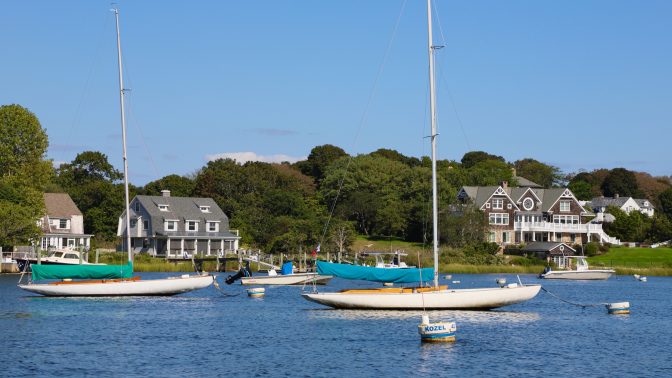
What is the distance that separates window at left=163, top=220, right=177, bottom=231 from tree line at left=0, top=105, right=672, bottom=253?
10.4m

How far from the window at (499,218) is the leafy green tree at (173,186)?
154ft

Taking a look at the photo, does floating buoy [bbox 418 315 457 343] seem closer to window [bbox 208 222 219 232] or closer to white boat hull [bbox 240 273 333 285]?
white boat hull [bbox 240 273 333 285]

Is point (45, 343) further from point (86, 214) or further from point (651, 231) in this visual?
point (651, 231)

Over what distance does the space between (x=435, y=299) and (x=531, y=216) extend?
92848mm

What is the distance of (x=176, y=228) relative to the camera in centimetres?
12006

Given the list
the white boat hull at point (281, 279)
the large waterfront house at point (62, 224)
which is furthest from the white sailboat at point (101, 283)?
the large waterfront house at point (62, 224)

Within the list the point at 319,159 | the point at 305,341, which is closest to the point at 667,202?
the point at 319,159

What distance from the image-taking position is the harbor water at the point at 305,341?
114 ft

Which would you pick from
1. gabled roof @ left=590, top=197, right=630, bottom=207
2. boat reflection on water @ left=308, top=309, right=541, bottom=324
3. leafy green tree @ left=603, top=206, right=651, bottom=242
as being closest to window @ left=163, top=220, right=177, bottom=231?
boat reflection on water @ left=308, top=309, right=541, bottom=324

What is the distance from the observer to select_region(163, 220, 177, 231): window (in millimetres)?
119194

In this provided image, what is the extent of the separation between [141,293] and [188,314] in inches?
380

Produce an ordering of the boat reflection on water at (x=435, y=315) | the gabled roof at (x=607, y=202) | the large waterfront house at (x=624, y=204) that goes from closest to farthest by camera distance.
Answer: the boat reflection on water at (x=435, y=315), the large waterfront house at (x=624, y=204), the gabled roof at (x=607, y=202)

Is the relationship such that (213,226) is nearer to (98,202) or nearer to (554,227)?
(98,202)

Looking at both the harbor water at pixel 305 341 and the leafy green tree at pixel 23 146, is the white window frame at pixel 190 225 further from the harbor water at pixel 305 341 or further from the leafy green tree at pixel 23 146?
the harbor water at pixel 305 341
